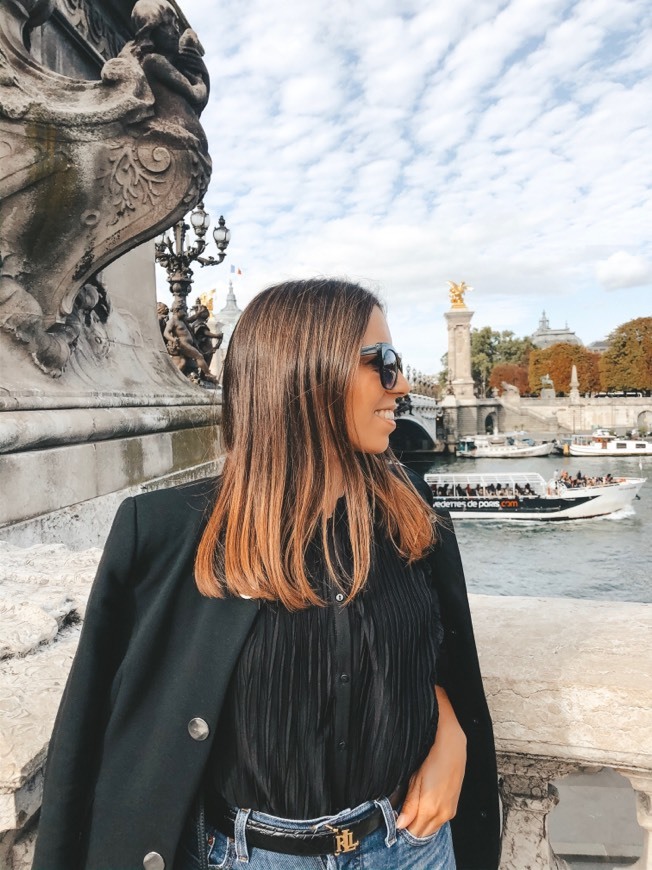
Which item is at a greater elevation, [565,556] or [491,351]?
[491,351]

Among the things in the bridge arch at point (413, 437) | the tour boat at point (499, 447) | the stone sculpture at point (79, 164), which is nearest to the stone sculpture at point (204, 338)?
the stone sculpture at point (79, 164)

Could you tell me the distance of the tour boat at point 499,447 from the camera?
46906 millimetres

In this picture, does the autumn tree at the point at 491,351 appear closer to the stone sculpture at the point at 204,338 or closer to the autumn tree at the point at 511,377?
the autumn tree at the point at 511,377

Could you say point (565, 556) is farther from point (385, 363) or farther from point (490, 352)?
point (490, 352)

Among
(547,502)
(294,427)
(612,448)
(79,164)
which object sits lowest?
(547,502)

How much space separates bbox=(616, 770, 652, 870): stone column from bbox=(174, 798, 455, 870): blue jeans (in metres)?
0.53

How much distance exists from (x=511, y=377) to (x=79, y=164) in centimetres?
8201

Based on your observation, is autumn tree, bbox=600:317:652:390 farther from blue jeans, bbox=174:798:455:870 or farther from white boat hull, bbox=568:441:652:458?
blue jeans, bbox=174:798:455:870

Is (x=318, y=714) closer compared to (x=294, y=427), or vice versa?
(x=318, y=714)

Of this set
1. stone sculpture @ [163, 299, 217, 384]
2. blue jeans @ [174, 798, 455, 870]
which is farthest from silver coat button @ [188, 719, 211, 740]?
stone sculpture @ [163, 299, 217, 384]

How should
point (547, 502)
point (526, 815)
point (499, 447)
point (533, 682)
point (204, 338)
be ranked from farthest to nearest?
point (499, 447)
point (547, 502)
point (204, 338)
point (526, 815)
point (533, 682)

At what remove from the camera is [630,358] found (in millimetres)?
62188

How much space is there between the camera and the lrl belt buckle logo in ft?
3.62

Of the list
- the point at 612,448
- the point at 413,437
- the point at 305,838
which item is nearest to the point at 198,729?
the point at 305,838
